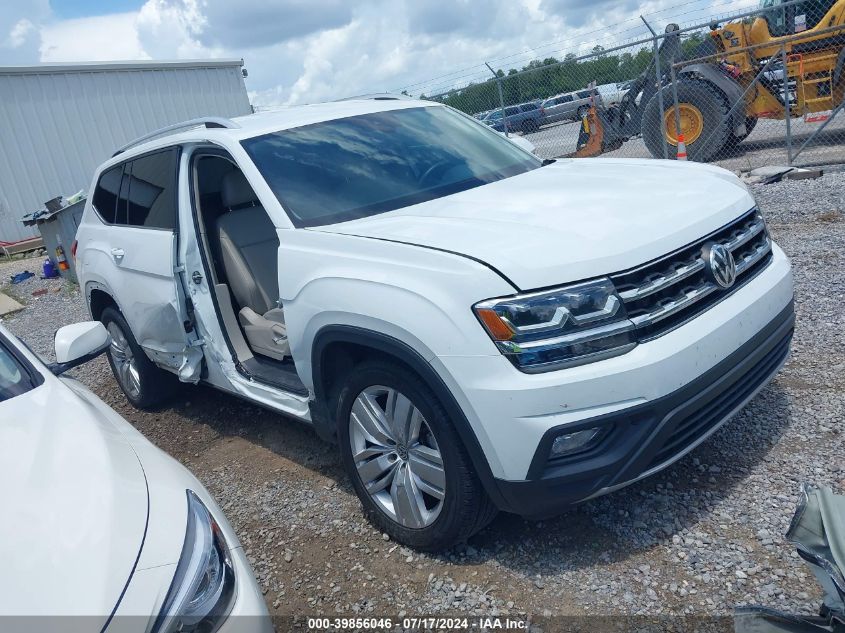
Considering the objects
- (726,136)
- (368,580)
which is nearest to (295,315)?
(368,580)

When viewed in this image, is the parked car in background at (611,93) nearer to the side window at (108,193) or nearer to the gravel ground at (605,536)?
the gravel ground at (605,536)

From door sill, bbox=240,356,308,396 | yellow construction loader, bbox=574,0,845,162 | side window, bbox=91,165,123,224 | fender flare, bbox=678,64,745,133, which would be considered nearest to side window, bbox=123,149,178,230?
side window, bbox=91,165,123,224

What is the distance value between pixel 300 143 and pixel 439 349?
1732mm

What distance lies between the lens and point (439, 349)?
2457 millimetres

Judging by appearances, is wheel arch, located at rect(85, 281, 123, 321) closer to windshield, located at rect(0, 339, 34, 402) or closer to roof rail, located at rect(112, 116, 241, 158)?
roof rail, located at rect(112, 116, 241, 158)

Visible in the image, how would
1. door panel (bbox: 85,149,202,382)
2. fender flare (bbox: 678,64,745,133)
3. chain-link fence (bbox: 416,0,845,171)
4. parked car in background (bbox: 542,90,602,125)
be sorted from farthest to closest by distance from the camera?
parked car in background (bbox: 542,90,602,125) < fender flare (bbox: 678,64,745,133) < chain-link fence (bbox: 416,0,845,171) < door panel (bbox: 85,149,202,382)

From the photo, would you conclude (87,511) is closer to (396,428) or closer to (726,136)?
(396,428)

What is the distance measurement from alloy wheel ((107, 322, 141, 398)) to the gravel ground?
1246 mm

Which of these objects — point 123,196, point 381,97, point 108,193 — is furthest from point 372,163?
point 108,193

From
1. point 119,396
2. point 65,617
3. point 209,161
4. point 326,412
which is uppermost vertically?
point 209,161

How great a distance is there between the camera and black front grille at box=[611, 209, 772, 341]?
2451mm

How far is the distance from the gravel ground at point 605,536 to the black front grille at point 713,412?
1.40 ft

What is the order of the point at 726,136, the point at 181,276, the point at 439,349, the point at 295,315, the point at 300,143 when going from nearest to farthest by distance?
the point at 439,349 → the point at 295,315 → the point at 300,143 → the point at 181,276 → the point at 726,136

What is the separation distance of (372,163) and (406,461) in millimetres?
1612
